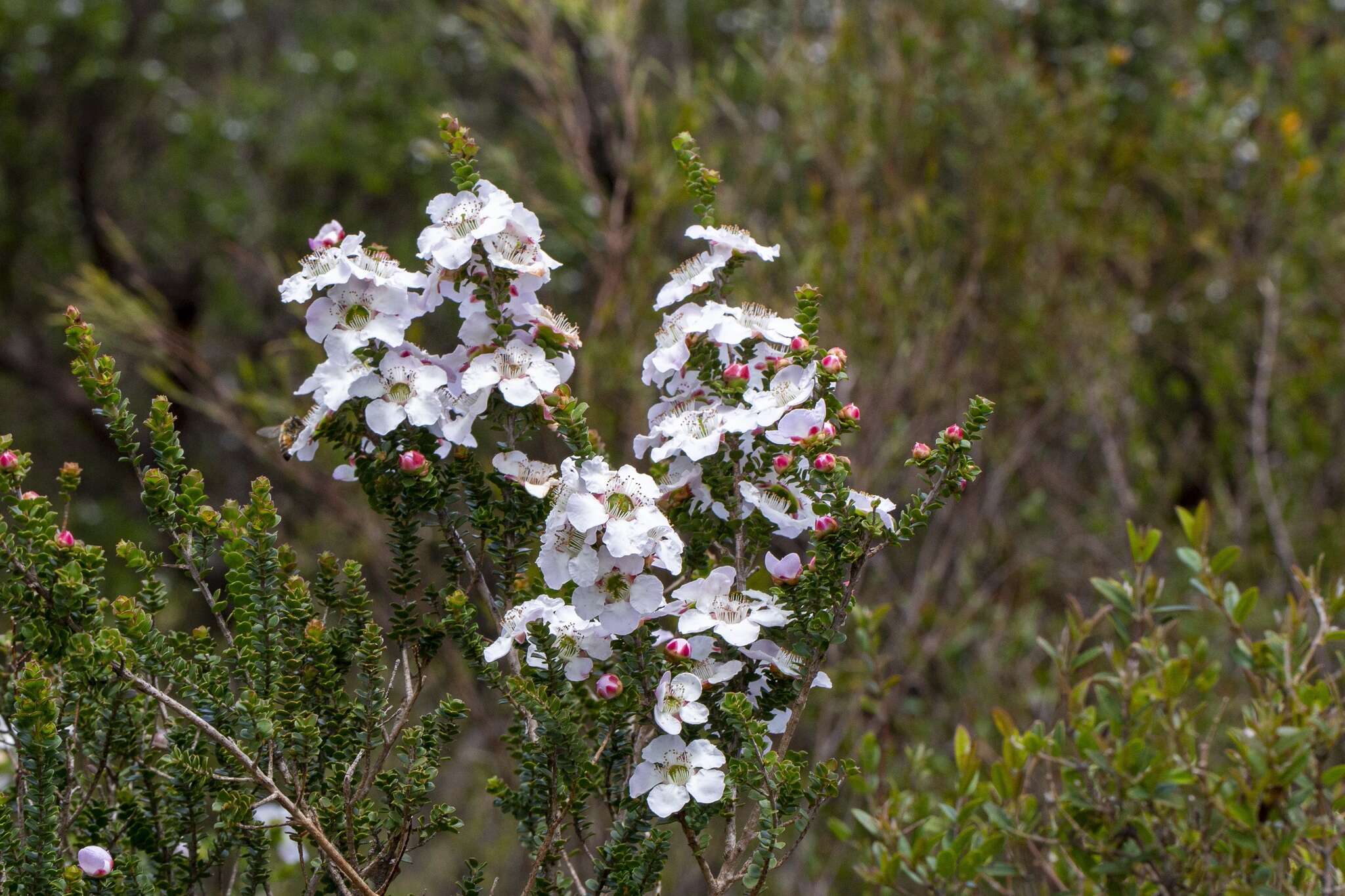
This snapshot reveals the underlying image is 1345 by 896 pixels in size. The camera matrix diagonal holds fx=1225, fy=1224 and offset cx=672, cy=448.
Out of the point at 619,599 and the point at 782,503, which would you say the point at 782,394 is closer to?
the point at 782,503

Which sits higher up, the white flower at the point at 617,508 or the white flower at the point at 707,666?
the white flower at the point at 617,508

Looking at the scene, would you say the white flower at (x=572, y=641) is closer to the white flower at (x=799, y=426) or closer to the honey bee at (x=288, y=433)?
the white flower at (x=799, y=426)

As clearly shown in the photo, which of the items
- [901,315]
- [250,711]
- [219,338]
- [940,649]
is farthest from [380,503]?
[219,338]

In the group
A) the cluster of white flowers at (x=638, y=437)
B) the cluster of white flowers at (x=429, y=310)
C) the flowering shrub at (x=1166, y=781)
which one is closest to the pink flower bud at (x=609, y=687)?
the cluster of white flowers at (x=638, y=437)

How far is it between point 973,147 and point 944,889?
3.92 meters

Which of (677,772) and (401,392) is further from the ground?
(401,392)

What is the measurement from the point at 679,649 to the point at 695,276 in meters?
0.54

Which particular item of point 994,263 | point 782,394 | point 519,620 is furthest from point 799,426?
point 994,263

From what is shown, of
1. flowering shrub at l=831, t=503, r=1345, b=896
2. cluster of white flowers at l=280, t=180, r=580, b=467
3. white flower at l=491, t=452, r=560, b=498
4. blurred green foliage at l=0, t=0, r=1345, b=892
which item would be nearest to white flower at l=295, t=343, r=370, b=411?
cluster of white flowers at l=280, t=180, r=580, b=467

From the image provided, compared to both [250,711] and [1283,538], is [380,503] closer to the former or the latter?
[250,711]

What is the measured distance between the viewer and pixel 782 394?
1.64 metres

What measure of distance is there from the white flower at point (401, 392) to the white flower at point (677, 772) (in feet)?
1.73

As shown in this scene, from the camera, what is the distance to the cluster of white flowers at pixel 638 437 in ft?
5.01

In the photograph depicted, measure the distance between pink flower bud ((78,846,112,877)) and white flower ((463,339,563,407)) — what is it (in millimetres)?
781
